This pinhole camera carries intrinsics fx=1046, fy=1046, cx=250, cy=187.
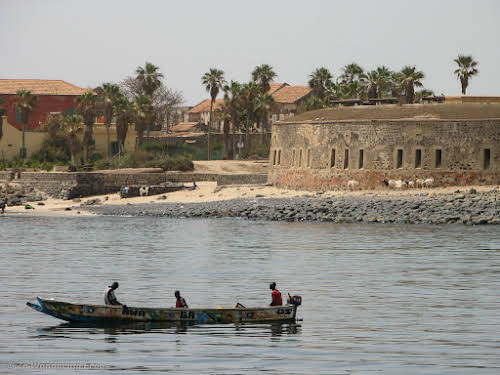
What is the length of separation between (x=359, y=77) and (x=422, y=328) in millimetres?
70946

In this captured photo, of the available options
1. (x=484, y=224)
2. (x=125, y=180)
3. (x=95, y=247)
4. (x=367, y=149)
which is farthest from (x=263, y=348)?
(x=125, y=180)

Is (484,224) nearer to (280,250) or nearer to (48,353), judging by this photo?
(280,250)

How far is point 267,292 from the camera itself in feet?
102

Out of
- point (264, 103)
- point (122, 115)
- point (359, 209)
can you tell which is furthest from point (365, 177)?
point (264, 103)

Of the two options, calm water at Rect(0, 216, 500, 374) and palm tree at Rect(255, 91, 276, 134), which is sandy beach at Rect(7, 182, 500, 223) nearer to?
calm water at Rect(0, 216, 500, 374)

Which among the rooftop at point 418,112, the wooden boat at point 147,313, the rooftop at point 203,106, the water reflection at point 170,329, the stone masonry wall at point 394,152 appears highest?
the rooftop at point 203,106

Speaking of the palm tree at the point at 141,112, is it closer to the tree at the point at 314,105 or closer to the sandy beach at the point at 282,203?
the sandy beach at the point at 282,203

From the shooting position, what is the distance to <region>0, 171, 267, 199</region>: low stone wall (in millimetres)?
74312

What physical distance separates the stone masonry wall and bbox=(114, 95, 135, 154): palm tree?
19.7 meters

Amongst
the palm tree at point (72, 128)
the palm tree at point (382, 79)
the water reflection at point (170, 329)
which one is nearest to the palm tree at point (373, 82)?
the palm tree at point (382, 79)

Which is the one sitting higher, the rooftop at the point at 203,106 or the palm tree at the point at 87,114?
the rooftop at the point at 203,106

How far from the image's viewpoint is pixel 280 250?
143ft

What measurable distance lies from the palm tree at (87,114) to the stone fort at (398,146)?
815 inches

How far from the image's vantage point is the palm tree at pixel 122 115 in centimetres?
8450
